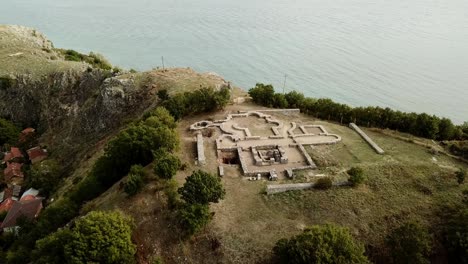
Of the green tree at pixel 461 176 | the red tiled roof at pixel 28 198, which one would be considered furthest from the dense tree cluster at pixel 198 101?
the green tree at pixel 461 176

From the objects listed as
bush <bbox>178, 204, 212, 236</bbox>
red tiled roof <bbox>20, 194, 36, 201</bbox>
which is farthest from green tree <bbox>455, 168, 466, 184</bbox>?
red tiled roof <bbox>20, 194, 36, 201</bbox>

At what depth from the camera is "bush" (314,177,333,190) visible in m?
35.2

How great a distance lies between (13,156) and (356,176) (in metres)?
60.6

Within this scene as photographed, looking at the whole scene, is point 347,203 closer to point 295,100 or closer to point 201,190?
point 201,190

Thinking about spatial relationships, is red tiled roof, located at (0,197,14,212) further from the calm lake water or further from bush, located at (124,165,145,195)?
the calm lake water

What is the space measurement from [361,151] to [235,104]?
68.3ft

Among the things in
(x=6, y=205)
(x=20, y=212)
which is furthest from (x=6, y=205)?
(x=20, y=212)

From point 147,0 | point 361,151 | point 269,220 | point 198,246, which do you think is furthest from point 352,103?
point 147,0

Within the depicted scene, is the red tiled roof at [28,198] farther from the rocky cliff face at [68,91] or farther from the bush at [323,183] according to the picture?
the bush at [323,183]

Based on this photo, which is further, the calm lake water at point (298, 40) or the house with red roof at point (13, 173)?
the calm lake water at point (298, 40)

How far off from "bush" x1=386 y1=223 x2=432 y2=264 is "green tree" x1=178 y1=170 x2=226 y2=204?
14.2m

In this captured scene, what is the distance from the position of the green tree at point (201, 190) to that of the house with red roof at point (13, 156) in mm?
48428

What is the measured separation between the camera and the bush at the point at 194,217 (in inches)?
1139

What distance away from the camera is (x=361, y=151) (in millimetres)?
42062
